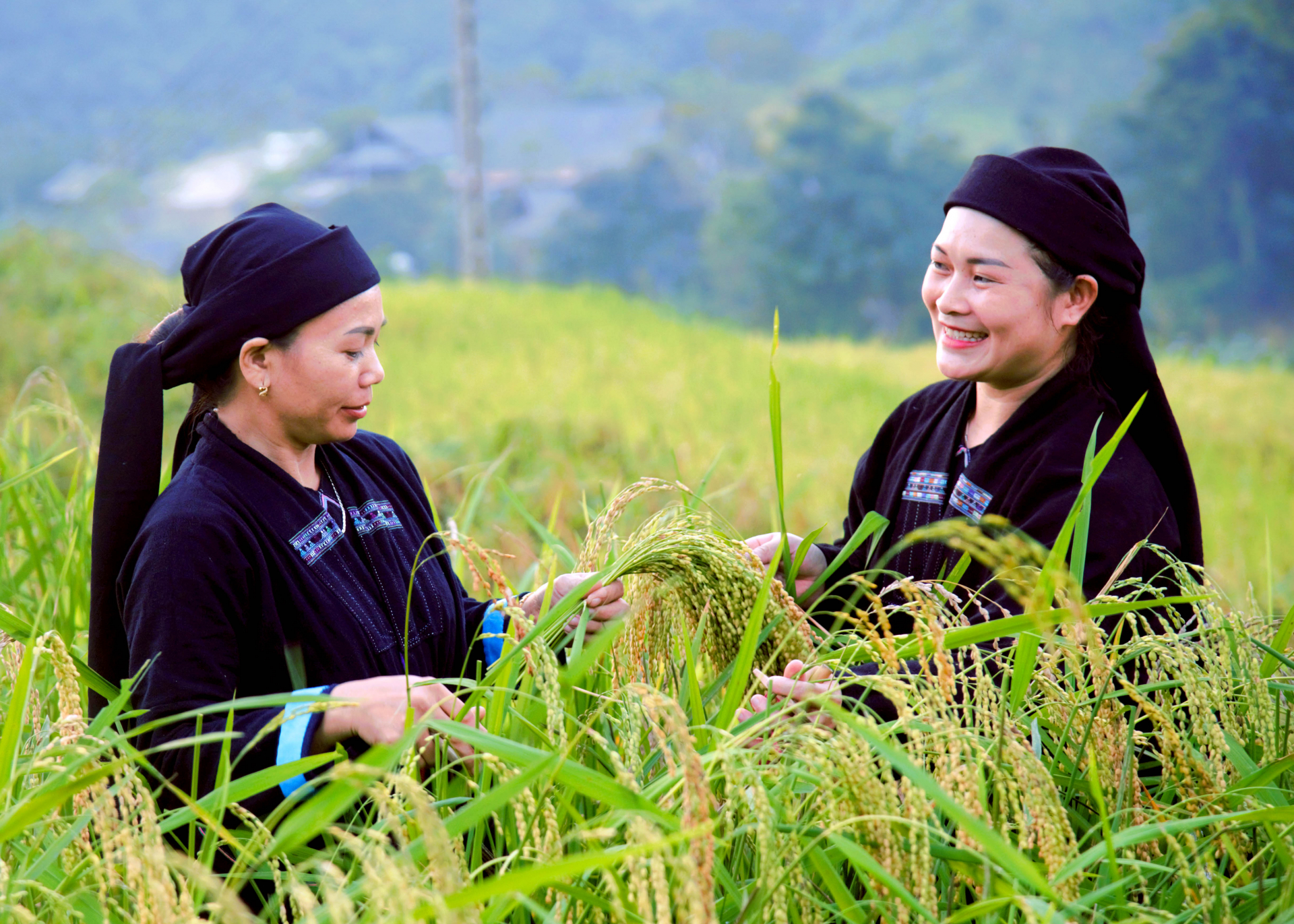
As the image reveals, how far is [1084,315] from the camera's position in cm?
221

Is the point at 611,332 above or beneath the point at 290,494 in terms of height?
above

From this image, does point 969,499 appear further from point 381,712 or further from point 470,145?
point 470,145

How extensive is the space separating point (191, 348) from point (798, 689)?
Answer: 120cm

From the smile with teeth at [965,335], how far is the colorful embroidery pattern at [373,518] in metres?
1.21

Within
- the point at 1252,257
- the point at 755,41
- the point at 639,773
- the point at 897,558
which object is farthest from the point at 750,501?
the point at 755,41

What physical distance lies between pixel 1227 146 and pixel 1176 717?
94.4 feet

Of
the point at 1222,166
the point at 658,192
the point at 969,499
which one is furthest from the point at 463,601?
the point at 658,192

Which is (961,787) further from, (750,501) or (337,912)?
(750,501)

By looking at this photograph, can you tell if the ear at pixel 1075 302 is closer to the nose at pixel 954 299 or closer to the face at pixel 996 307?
the face at pixel 996 307

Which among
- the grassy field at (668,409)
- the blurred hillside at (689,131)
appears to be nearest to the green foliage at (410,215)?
the blurred hillside at (689,131)

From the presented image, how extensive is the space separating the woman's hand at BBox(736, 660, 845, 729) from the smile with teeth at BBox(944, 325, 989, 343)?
32.8 inches

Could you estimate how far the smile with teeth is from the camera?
2.19 meters

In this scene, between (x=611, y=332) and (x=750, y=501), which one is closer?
(x=750, y=501)

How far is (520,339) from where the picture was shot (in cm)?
1242
